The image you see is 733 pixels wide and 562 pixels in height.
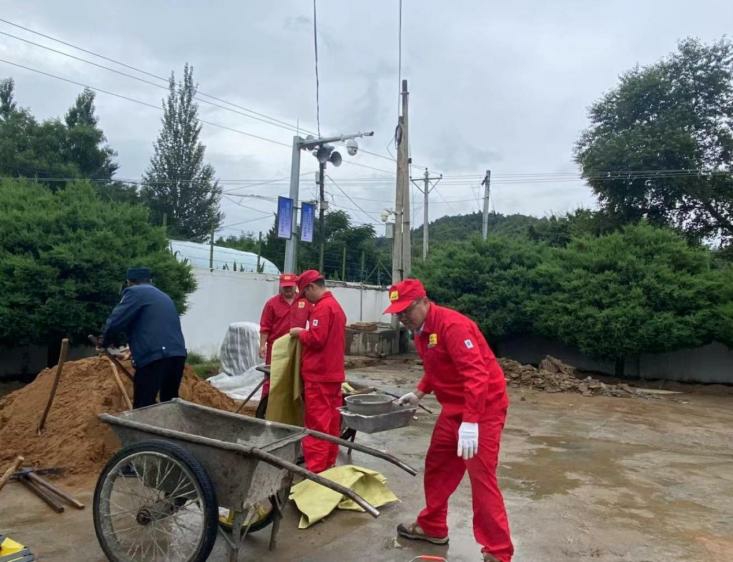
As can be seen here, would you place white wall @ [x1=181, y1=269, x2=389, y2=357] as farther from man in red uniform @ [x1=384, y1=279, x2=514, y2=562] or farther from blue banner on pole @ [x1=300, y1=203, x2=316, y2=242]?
man in red uniform @ [x1=384, y1=279, x2=514, y2=562]

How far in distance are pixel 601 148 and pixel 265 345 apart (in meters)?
19.3

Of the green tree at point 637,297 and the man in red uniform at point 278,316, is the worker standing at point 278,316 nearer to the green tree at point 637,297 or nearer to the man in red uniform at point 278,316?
the man in red uniform at point 278,316

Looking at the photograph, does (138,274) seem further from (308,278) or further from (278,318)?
(278,318)

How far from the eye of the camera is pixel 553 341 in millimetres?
16734

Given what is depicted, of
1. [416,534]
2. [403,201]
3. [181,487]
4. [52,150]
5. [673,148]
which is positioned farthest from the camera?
[52,150]

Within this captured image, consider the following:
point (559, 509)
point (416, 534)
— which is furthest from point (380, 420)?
point (559, 509)

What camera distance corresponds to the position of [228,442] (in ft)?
12.3

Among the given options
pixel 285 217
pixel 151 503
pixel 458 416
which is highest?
pixel 285 217

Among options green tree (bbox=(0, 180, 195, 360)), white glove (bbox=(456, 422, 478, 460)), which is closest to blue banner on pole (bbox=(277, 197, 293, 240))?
green tree (bbox=(0, 180, 195, 360))

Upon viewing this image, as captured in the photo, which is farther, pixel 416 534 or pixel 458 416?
pixel 416 534

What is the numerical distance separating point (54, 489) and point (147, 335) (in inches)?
53.5

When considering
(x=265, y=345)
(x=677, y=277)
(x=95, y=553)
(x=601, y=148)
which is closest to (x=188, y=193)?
(x=601, y=148)

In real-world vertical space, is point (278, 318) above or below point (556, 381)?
above

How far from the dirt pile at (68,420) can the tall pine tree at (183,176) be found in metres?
32.6
